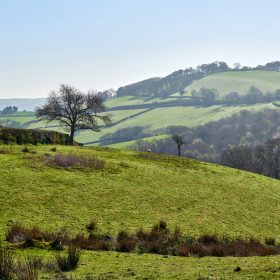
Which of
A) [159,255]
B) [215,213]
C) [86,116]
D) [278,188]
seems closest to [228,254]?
[159,255]

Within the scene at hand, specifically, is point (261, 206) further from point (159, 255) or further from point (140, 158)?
point (159, 255)

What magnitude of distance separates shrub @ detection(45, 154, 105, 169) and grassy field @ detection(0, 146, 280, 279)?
0.82 m

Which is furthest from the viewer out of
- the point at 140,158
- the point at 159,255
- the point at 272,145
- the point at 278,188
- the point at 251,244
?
the point at 272,145

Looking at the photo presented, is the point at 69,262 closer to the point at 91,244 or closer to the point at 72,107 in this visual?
the point at 91,244

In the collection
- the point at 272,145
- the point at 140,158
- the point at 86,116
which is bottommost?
the point at 272,145

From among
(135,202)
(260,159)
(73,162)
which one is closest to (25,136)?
(73,162)

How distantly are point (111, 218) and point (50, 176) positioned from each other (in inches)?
351

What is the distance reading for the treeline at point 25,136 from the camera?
49.9 m

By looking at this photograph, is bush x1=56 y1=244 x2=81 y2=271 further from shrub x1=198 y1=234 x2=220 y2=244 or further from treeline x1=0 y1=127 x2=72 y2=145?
treeline x1=0 y1=127 x2=72 y2=145

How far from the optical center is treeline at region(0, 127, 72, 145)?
4991 centimetres

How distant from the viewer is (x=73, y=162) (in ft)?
135

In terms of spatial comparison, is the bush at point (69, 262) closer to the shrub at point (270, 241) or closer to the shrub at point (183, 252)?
the shrub at point (183, 252)

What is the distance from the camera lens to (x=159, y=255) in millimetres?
21391

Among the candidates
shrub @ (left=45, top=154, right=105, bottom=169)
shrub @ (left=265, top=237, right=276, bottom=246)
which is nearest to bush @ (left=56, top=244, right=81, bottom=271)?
shrub @ (left=265, top=237, right=276, bottom=246)
